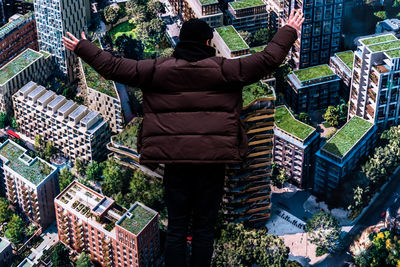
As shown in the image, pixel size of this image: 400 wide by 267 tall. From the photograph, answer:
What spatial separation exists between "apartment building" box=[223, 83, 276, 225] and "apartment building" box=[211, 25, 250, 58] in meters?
26.5

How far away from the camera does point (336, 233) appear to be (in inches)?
4240

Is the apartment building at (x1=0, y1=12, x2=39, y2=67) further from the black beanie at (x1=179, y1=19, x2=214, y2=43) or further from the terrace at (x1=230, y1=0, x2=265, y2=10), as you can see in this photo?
the black beanie at (x1=179, y1=19, x2=214, y2=43)

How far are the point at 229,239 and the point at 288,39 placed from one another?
80763mm

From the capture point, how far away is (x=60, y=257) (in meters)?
103

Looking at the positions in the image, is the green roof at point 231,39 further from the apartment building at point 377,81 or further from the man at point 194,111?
the man at point 194,111

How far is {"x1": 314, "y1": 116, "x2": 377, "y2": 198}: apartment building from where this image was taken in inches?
4466

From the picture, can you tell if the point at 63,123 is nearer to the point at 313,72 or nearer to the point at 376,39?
the point at 313,72

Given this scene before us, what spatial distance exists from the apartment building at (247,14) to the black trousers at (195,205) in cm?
12220

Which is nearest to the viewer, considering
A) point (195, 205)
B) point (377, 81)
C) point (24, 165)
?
point (195, 205)

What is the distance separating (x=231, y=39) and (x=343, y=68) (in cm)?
2260

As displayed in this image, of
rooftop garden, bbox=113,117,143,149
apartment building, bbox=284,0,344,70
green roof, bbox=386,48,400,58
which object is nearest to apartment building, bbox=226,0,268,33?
apartment building, bbox=284,0,344,70

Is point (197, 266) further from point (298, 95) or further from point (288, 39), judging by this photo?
point (298, 95)

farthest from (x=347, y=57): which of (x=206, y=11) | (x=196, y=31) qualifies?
(x=196, y=31)

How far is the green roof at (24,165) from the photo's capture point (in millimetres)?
109500
